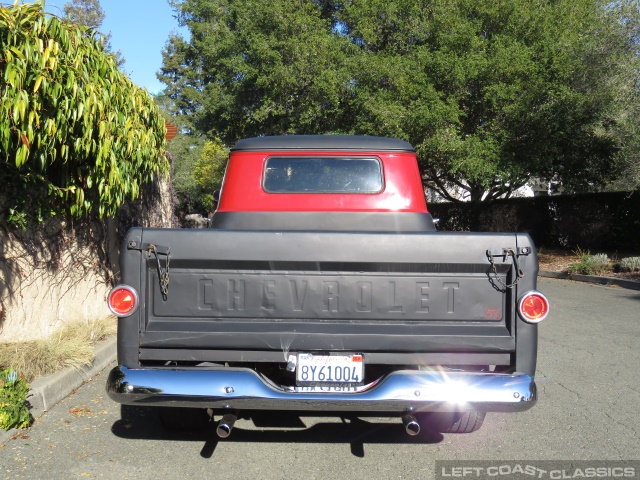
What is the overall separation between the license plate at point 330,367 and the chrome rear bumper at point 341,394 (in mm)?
125

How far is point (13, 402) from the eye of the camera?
4555 mm

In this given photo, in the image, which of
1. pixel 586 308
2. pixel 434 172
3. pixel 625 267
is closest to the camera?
pixel 586 308

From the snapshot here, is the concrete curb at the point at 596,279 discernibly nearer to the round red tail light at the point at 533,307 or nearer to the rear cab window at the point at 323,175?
the rear cab window at the point at 323,175

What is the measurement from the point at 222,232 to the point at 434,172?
1998 cm

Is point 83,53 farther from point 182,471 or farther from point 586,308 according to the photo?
point 586,308

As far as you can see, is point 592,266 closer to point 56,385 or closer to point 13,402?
point 56,385

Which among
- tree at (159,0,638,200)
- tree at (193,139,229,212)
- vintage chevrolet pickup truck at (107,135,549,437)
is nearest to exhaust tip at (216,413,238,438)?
vintage chevrolet pickup truck at (107,135,549,437)

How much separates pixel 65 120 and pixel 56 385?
2.23 metres

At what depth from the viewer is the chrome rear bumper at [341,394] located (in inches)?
145

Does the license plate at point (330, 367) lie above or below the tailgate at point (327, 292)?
below

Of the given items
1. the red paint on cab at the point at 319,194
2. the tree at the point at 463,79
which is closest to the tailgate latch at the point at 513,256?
the red paint on cab at the point at 319,194

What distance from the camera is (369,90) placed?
1844 cm

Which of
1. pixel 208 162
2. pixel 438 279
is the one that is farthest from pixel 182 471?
pixel 208 162

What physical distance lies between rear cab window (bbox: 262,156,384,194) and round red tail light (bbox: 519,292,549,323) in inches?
76.7
